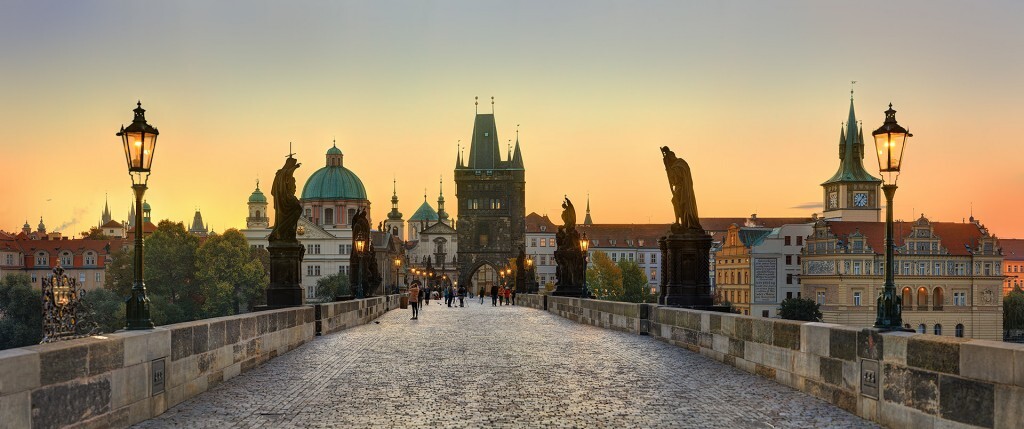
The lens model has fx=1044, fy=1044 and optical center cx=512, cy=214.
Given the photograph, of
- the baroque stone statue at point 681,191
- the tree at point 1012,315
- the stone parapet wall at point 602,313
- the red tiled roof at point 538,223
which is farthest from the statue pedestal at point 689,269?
the red tiled roof at point 538,223

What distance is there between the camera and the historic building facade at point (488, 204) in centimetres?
15500

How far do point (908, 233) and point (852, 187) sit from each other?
1379 inches

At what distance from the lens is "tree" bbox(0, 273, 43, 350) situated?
80562mm

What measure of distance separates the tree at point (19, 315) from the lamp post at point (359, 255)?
50853 millimetres

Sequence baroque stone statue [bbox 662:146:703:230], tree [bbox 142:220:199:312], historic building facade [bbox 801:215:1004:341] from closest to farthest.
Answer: baroque stone statue [bbox 662:146:703:230]
tree [bbox 142:220:199:312]
historic building facade [bbox 801:215:1004:341]

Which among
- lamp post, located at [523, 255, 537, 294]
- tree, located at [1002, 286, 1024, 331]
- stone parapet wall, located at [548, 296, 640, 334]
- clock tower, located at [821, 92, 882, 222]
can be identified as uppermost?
clock tower, located at [821, 92, 882, 222]

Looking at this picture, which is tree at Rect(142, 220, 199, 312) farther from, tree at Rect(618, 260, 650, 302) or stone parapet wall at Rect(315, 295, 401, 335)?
stone parapet wall at Rect(315, 295, 401, 335)

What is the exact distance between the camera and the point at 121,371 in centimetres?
958

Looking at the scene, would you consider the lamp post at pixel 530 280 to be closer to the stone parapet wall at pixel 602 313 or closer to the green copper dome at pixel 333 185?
the stone parapet wall at pixel 602 313

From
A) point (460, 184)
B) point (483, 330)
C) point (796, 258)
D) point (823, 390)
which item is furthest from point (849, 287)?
point (823, 390)

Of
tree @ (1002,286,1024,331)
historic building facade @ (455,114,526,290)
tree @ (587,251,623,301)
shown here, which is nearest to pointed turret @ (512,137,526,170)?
historic building facade @ (455,114,526,290)

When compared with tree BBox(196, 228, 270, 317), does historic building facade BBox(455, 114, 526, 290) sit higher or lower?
higher

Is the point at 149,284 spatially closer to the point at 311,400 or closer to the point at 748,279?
the point at 748,279

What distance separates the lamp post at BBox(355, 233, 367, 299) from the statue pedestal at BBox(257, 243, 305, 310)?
1497 cm
